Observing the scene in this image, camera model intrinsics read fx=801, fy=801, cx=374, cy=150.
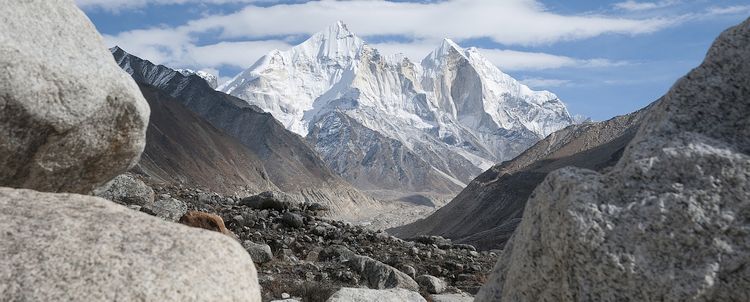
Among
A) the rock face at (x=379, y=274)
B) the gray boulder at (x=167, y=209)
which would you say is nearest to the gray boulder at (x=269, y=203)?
the gray boulder at (x=167, y=209)

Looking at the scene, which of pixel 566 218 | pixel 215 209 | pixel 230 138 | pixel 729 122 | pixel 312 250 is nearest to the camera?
pixel 566 218

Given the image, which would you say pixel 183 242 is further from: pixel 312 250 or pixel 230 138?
pixel 230 138

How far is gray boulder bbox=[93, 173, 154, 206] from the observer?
22.7 metres

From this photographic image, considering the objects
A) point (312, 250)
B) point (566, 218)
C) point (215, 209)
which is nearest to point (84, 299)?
point (566, 218)

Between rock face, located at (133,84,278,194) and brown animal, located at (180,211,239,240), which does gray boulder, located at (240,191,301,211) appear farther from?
rock face, located at (133,84,278,194)

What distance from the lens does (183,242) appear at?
20.1 feet

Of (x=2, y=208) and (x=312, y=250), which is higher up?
(x=2, y=208)

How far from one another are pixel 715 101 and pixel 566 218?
1.78 metres

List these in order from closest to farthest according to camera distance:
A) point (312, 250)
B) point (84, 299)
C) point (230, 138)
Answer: point (84, 299), point (312, 250), point (230, 138)

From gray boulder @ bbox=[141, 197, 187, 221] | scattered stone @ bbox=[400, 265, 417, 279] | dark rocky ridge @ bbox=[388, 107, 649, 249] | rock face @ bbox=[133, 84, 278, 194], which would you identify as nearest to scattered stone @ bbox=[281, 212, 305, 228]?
gray boulder @ bbox=[141, 197, 187, 221]

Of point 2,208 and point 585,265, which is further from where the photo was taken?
point 2,208

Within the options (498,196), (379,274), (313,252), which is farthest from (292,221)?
(498,196)

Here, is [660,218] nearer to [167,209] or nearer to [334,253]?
[334,253]

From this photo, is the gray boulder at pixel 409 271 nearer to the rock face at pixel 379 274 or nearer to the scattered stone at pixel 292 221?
the rock face at pixel 379 274
